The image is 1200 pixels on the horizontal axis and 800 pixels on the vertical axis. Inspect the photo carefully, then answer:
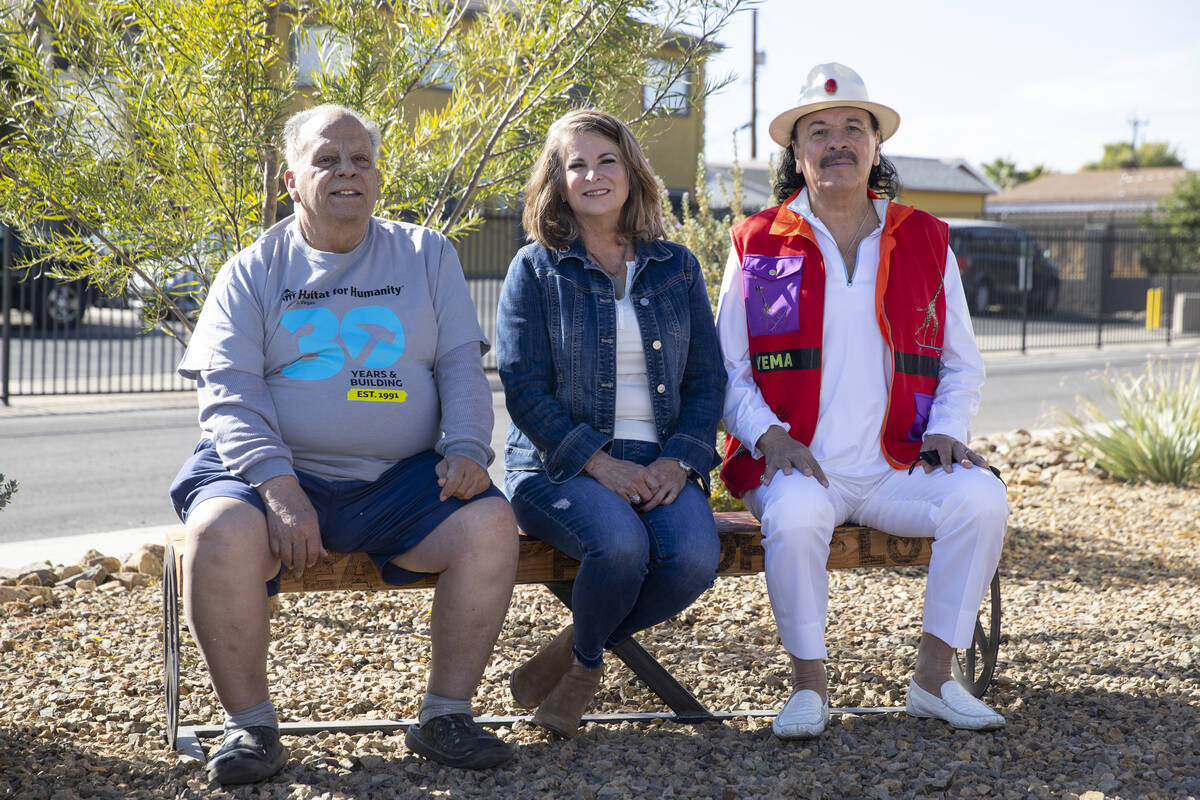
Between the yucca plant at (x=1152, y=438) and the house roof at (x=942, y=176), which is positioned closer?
the yucca plant at (x=1152, y=438)

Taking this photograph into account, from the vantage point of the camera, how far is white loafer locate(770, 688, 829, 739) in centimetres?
327

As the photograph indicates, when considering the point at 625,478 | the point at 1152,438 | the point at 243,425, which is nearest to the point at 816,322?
the point at 625,478

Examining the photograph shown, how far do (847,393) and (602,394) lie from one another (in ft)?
2.49

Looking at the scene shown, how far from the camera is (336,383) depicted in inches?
125

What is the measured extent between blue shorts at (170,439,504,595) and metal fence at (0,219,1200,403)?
211 centimetres

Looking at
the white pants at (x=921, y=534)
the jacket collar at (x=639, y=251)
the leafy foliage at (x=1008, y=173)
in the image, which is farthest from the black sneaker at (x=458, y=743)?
the leafy foliage at (x=1008, y=173)

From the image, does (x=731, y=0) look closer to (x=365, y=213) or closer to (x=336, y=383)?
(x=365, y=213)

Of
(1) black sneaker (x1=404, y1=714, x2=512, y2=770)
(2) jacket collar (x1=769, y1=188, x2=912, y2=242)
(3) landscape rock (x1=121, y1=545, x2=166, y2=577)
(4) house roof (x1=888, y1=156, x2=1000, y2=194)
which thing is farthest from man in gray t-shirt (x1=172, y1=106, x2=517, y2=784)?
(4) house roof (x1=888, y1=156, x2=1000, y2=194)

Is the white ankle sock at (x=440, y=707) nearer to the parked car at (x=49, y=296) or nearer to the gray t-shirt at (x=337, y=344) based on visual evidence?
the gray t-shirt at (x=337, y=344)

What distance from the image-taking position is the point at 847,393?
11.8 feet

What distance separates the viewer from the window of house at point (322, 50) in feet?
13.2

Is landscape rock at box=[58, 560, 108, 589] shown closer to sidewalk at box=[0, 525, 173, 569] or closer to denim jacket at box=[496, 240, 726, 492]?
sidewalk at box=[0, 525, 173, 569]

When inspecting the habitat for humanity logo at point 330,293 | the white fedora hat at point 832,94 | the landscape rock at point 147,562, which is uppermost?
the white fedora hat at point 832,94

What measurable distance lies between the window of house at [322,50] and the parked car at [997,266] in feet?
71.6
